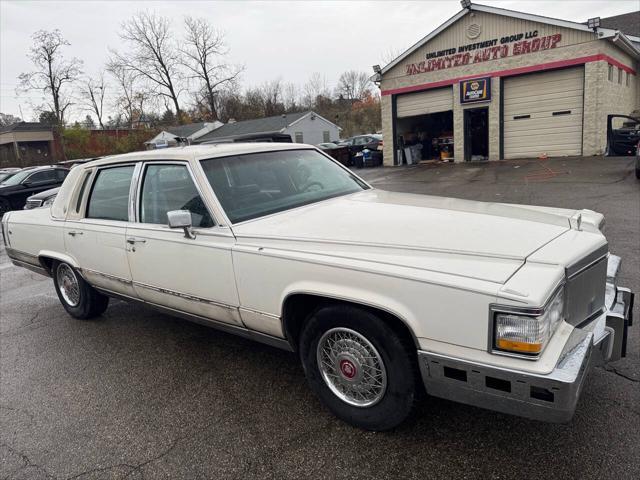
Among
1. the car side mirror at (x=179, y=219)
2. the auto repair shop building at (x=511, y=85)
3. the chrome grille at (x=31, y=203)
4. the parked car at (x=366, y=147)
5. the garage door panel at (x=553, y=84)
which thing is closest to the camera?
the car side mirror at (x=179, y=219)

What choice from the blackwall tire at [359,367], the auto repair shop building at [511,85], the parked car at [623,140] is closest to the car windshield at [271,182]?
the blackwall tire at [359,367]

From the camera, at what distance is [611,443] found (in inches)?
99.8

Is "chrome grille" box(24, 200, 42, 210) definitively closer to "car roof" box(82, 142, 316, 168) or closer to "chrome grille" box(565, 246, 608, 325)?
"car roof" box(82, 142, 316, 168)

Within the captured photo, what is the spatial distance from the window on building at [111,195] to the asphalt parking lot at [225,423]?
1222 millimetres

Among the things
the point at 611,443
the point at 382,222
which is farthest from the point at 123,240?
the point at 611,443

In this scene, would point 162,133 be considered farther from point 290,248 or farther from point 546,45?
point 290,248

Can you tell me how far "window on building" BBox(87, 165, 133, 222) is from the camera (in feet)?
13.4

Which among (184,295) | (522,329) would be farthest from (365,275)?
(184,295)

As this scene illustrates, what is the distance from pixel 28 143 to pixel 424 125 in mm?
41339

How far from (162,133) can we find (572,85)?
134 feet

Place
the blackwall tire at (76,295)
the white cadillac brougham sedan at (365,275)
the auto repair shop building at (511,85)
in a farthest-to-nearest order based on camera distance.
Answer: the auto repair shop building at (511,85) < the blackwall tire at (76,295) < the white cadillac brougham sedan at (365,275)

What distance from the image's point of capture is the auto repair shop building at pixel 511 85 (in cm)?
1819

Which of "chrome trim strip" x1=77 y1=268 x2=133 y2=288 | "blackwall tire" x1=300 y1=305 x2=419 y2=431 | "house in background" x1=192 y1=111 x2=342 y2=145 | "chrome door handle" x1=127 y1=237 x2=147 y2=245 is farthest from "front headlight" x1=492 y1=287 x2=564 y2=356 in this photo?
"house in background" x1=192 y1=111 x2=342 y2=145

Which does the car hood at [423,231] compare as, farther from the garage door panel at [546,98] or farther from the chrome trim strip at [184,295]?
the garage door panel at [546,98]
